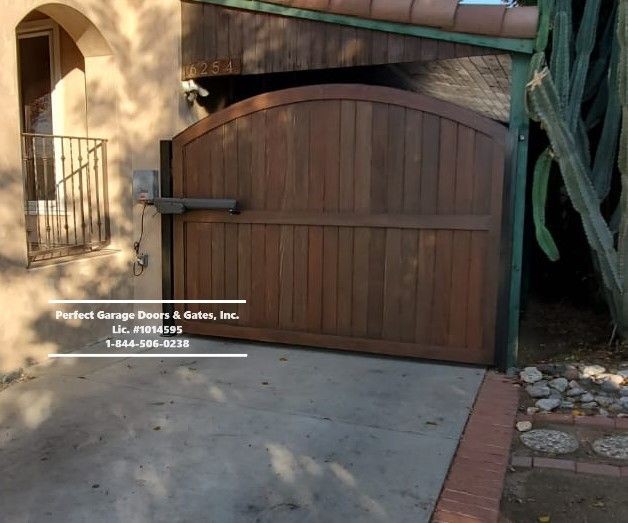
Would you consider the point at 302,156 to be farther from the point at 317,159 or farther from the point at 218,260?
the point at 218,260

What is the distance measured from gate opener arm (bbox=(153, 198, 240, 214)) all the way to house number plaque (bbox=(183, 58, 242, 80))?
1.16m

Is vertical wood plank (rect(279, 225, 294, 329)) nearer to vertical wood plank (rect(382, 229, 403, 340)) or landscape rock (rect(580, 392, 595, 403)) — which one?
vertical wood plank (rect(382, 229, 403, 340))

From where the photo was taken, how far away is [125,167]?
5945mm

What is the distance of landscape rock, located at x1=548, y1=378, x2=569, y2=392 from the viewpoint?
4422mm

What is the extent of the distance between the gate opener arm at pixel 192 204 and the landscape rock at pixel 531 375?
2.84m

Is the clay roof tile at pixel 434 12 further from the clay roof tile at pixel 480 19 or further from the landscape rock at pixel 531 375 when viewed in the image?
the landscape rock at pixel 531 375

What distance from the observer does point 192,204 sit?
19.0 ft

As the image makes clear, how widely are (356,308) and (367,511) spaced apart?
8.46ft

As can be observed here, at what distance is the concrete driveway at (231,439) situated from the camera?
9.68 ft

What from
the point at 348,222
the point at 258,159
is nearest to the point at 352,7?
the point at 258,159

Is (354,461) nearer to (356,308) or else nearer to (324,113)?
(356,308)

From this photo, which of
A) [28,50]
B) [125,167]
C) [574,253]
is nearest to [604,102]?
[574,253]

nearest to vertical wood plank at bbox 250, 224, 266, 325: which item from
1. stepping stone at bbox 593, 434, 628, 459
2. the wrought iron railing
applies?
the wrought iron railing

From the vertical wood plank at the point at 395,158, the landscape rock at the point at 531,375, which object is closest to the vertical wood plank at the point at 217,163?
the vertical wood plank at the point at 395,158
